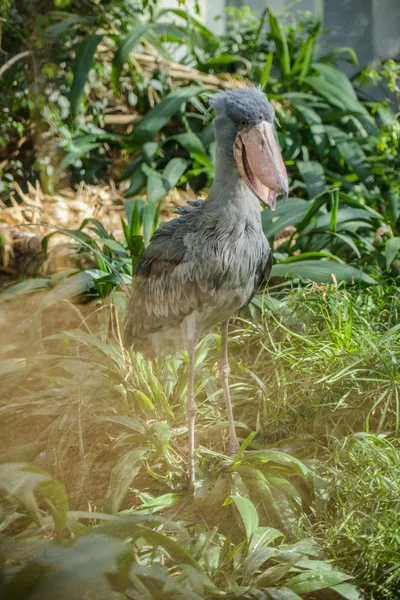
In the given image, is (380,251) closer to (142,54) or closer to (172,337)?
(172,337)

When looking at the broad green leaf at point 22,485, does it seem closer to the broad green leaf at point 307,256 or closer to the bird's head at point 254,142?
the bird's head at point 254,142

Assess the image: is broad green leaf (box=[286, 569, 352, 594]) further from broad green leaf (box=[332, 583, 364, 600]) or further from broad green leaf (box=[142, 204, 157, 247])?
broad green leaf (box=[142, 204, 157, 247])

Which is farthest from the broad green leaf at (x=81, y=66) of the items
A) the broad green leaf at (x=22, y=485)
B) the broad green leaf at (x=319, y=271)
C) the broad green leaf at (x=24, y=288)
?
the broad green leaf at (x=22, y=485)

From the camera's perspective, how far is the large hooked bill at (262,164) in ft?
4.12

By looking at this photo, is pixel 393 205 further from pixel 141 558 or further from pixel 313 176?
pixel 141 558

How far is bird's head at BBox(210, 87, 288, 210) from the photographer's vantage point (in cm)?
126

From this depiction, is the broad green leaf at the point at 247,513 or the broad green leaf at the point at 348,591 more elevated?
the broad green leaf at the point at 348,591

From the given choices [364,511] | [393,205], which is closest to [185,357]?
[364,511]

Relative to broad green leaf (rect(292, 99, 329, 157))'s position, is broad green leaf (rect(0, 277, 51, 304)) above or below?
below

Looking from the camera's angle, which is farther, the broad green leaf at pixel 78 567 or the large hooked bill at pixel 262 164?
the large hooked bill at pixel 262 164

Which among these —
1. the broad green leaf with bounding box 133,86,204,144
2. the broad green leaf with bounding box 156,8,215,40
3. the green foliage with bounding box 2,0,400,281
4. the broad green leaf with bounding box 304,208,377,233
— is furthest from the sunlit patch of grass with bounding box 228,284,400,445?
the broad green leaf with bounding box 156,8,215,40

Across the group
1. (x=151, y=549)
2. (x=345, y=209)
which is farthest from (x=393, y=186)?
(x=151, y=549)

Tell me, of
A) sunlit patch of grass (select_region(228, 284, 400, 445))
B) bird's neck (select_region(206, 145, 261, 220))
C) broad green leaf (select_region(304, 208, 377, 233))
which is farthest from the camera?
broad green leaf (select_region(304, 208, 377, 233))

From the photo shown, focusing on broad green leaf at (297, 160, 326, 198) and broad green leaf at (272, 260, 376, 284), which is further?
broad green leaf at (297, 160, 326, 198)
